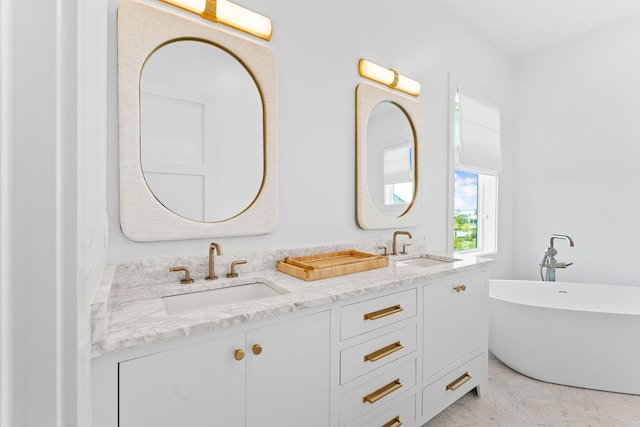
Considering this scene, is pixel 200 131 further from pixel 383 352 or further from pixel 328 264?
pixel 383 352

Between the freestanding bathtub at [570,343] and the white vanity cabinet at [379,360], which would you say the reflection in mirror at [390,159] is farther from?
the freestanding bathtub at [570,343]

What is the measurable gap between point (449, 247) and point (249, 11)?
2.23m

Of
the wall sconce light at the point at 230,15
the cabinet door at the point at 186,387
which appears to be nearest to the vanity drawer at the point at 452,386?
the cabinet door at the point at 186,387

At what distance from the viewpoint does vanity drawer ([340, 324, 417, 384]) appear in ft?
4.13

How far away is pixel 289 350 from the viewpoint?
1091 mm

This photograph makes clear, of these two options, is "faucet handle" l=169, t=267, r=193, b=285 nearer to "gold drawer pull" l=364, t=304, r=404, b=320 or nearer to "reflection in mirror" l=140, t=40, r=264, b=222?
"reflection in mirror" l=140, t=40, r=264, b=222

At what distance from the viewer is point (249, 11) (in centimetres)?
150

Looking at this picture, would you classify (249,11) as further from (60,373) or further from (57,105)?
(60,373)

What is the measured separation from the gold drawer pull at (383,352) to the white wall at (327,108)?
68cm

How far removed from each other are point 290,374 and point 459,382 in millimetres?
1240

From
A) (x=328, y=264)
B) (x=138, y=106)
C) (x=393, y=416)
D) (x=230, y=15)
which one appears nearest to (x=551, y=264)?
(x=393, y=416)

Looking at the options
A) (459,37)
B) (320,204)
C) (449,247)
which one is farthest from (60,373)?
(459,37)

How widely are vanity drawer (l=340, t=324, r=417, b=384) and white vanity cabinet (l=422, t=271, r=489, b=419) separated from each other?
151 mm

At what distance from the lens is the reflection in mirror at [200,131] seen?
1289 millimetres
